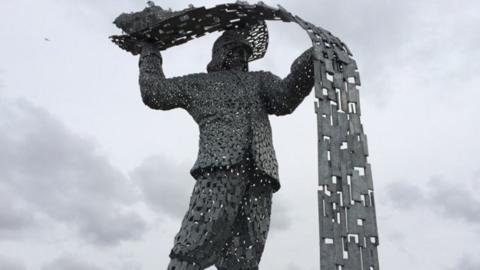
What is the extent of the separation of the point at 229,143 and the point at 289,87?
63 centimetres

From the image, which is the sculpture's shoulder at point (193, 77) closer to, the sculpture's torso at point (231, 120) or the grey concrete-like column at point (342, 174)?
the sculpture's torso at point (231, 120)

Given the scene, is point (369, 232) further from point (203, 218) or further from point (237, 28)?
point (237, 28)

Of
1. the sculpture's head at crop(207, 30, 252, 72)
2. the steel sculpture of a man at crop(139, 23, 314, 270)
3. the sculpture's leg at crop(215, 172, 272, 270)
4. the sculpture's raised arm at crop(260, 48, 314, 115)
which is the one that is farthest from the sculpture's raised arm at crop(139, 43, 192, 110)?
the sculpture's leg at crop(215, 172, 272, 270)

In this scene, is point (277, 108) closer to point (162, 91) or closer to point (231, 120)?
point (231, 120)

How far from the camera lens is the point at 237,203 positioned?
455 centimetres

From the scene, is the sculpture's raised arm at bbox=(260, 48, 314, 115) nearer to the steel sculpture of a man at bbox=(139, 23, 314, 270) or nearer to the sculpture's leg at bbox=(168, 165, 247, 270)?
the steel sculpture of a man at bbox=(139, 23, 314, 270)

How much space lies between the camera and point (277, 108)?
16.1 ft

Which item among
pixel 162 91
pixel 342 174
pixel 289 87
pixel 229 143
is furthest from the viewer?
pixel 162 91

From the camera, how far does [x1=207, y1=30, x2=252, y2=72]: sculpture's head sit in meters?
5.10

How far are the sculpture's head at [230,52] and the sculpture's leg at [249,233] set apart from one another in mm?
978

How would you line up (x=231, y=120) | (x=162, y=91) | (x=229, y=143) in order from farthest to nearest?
(x=162, y=91), (x=231, y=120), (x=229, y=143)

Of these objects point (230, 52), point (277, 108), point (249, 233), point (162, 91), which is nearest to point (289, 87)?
point (277, 108)

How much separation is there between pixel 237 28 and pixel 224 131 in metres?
0.99

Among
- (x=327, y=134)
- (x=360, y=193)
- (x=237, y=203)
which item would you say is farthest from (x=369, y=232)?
(x=237, y=203)
